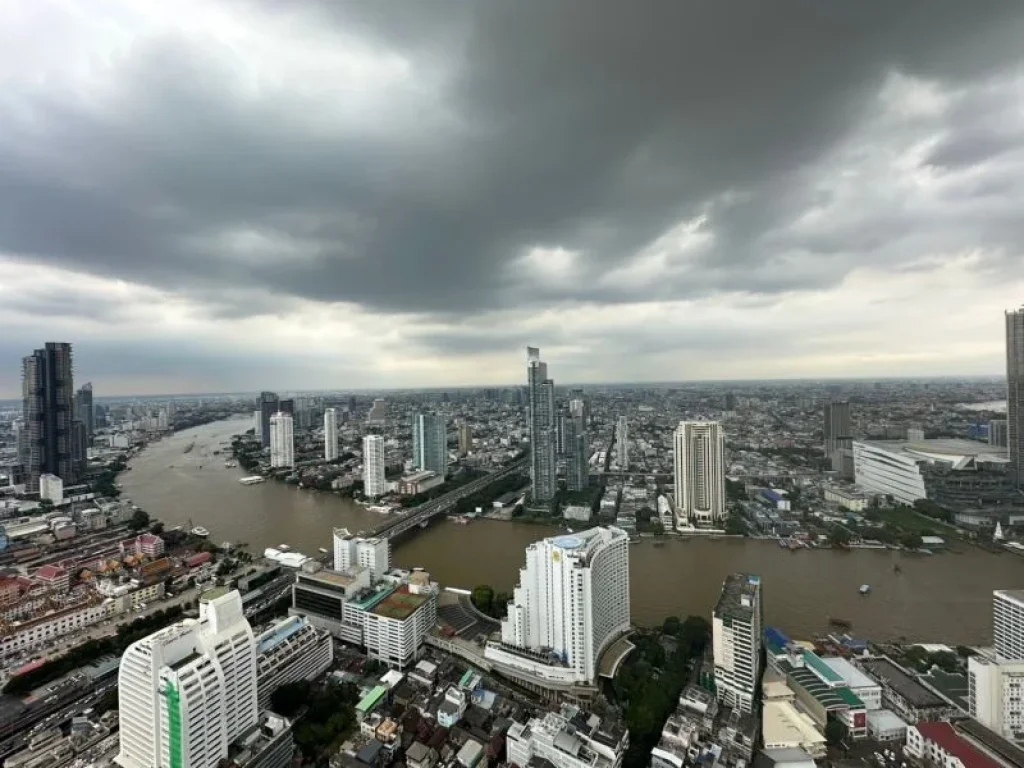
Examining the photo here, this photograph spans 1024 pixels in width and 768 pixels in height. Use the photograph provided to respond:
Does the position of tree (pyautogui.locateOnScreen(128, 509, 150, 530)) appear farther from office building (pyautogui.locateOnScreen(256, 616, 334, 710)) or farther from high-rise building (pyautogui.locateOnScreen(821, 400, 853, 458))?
high-rise building (pyautogui.locateOnScreen(821, 400, 853, 458))

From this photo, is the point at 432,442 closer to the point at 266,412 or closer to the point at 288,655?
the point at 288,655

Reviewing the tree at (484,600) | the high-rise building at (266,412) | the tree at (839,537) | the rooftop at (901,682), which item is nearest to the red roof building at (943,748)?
the rooftop at (901,682)

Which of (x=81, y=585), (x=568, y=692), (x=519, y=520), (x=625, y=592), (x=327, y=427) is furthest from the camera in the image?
(x=327, y=427)

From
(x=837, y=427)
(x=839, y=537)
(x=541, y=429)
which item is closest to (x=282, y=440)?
(x=541, y=429)

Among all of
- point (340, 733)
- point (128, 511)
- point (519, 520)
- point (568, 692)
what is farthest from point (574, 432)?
point (128, 511)

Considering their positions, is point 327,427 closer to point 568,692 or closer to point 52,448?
point 52,448

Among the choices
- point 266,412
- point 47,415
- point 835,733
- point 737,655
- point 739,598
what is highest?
point 47,415

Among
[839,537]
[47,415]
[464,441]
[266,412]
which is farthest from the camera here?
[266,412]
